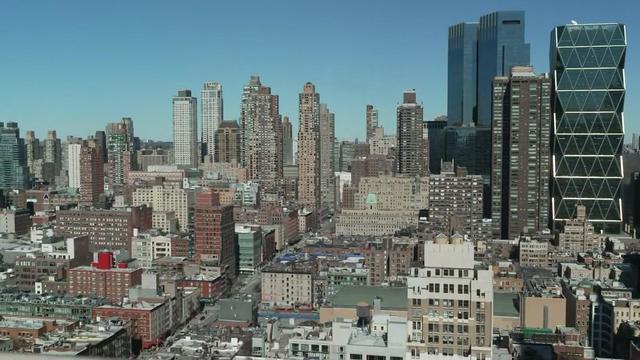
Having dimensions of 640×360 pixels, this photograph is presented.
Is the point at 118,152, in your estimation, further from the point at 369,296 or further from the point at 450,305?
the point at 450,305

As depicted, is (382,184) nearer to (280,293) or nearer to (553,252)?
(553,252)

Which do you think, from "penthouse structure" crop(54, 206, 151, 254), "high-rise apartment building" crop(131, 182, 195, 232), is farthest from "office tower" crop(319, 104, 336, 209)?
"penthouse structure" crop(54, 206, 151, 254)

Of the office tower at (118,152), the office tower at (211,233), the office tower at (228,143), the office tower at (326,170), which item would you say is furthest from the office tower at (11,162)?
the office tower at (211,233)

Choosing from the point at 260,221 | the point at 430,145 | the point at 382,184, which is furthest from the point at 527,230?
the point at 430,145

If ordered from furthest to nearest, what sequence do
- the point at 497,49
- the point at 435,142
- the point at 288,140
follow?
the point at 288,140
the point at 435,142
the point at 497,49

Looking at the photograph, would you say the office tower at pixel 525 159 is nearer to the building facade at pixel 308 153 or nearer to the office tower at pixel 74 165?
the building facade at pixel 308 153

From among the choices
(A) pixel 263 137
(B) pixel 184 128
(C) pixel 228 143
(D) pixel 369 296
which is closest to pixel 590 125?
(D) pixel 369 296
